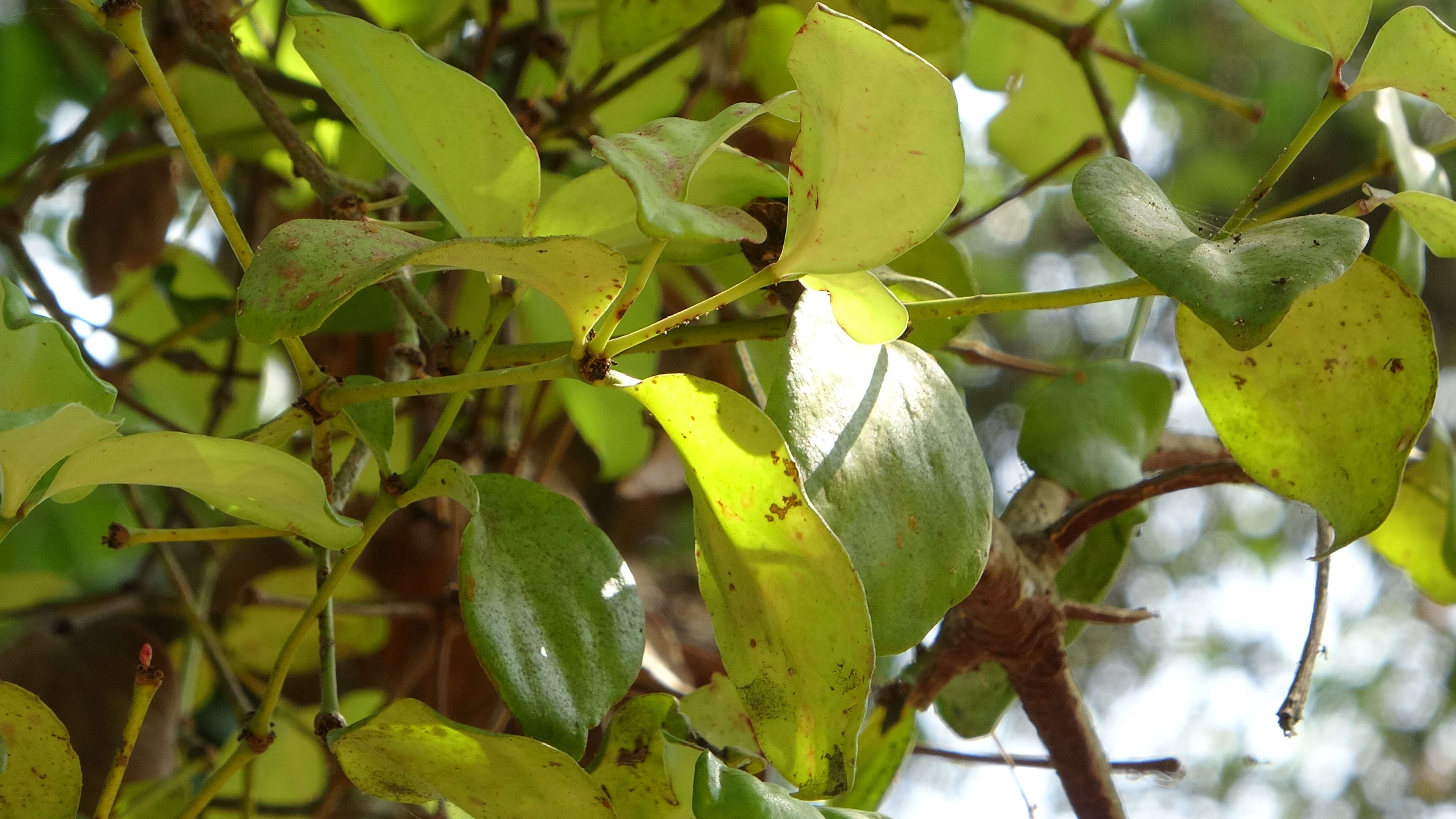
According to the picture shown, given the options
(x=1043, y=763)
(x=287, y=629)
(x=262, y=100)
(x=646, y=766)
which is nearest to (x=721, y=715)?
(x=646, y=766)

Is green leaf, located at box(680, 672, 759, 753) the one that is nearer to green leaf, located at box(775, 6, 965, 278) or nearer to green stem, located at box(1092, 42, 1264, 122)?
green leaf, located at box(775, 6, 965, 278)

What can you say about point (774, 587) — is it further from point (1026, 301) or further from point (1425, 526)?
point (1425, 526)

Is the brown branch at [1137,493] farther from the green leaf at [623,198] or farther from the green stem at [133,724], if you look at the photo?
the green stem at [133,724]

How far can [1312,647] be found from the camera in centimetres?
36

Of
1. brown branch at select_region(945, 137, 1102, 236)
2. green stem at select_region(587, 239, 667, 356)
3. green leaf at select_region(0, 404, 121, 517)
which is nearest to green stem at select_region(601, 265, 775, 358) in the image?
green stem at select_region(587, 239, 667, 356)

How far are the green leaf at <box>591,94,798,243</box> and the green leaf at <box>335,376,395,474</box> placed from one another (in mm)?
106

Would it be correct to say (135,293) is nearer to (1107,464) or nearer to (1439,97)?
(1107,464)

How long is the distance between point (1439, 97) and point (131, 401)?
619 mm

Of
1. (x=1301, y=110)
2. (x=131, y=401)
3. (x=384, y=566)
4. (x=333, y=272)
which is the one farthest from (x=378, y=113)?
(x=1301, y=110)

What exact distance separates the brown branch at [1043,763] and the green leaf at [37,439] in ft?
1.23

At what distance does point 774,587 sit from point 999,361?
31 centimetres

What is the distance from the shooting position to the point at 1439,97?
0.30 metres

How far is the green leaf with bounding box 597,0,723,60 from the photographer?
1.65ft

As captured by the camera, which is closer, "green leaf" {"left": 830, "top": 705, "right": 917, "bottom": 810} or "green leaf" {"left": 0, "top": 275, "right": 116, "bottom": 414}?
"green leaf" {"left": 0, "top": 275, "right": 116, "bottom": 414}
